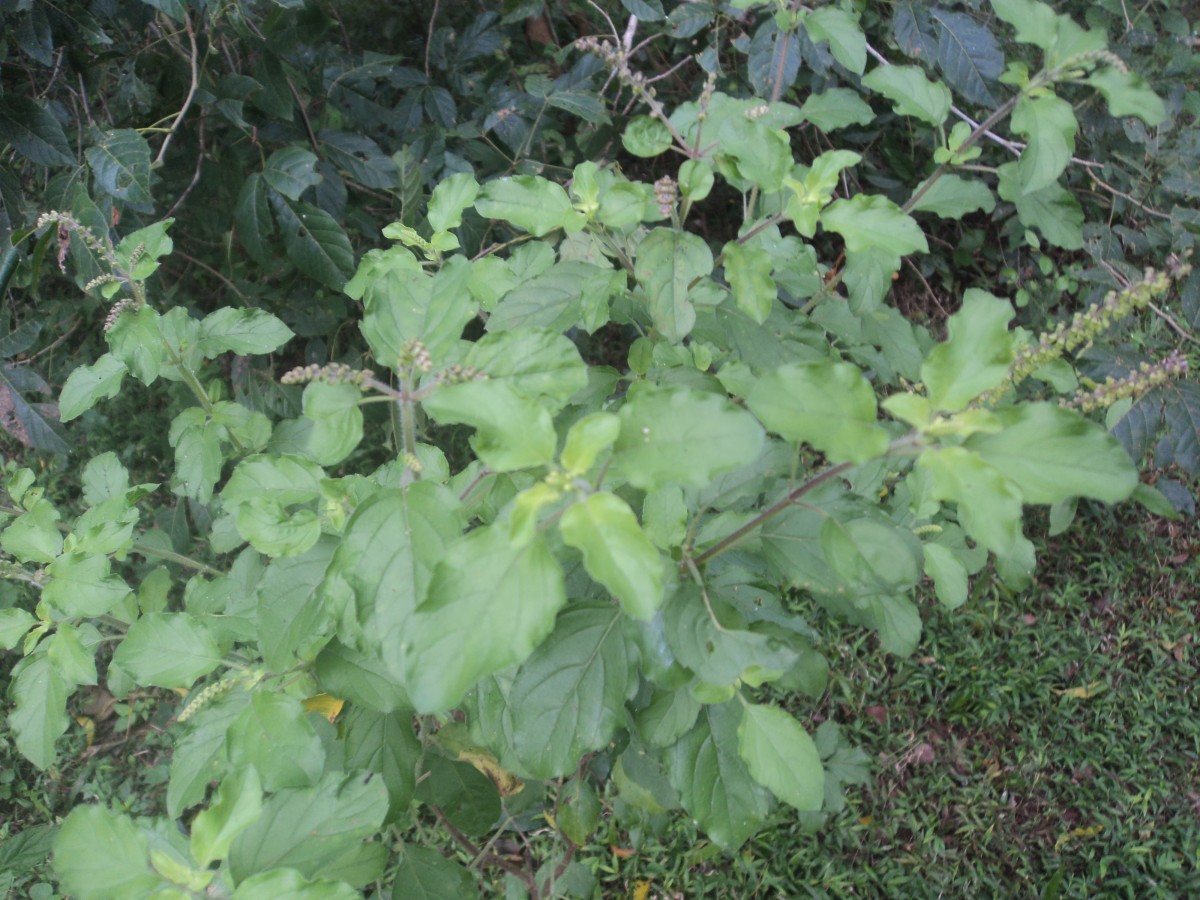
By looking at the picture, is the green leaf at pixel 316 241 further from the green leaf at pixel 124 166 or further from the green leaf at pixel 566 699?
the green leaf at pixel 566 699

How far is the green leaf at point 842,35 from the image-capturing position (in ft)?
4.85

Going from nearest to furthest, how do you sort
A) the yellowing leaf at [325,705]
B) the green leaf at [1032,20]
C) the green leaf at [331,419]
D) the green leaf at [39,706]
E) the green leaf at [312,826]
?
the green leaf at [331,419], the green leaf at [312,826], the green leaf at [1032,20], the green leaf at [39,706], the yellowing leaf at [325,705]

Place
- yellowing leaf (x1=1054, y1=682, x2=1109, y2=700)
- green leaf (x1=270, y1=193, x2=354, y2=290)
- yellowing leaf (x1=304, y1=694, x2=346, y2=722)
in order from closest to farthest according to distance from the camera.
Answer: yellowing leaf (x1=304, y1=694, x2=346, y2=722) → green leaf (x1=270, y1=193, x2=354, y2=290) → yellowing leaf (x1=1054, y1=682, x2=1109, y2=700)

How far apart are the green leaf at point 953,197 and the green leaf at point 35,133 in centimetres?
185

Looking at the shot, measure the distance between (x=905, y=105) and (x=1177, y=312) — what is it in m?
2.51

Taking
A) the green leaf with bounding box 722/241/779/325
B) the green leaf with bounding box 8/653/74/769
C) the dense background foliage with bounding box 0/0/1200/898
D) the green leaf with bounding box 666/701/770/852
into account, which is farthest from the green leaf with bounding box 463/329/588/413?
the green leaf with bounding box 8/653/74/769

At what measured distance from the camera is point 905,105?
1.39m

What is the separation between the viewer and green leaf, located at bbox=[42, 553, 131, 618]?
56.9 inches

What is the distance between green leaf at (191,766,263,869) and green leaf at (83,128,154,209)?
1364 mm

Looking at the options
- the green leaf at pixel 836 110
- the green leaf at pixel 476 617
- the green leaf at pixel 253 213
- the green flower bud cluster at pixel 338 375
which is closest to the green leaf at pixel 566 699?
the green leaf at pixel 476 617

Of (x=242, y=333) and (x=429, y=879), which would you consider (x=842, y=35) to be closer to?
(x=242, y=333)

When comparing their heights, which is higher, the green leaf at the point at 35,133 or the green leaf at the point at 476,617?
the green leaf at the point at 35,133

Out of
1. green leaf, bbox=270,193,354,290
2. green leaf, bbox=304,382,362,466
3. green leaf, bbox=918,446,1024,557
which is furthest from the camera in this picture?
green leaf, bbox=270,193,354,290

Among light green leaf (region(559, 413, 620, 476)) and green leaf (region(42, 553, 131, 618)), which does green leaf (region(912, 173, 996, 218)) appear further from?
green leaf (region(42, 553, 131, 618))
